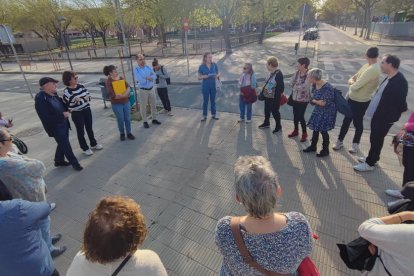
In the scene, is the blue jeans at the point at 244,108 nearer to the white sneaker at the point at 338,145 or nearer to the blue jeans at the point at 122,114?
the white sneaker at the point at 338,145

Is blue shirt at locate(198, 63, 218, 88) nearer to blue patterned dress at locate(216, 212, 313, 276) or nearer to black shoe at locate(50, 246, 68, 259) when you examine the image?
black shoe at locate(50, 246, 68, 259)

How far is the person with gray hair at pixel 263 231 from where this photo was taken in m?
1.45

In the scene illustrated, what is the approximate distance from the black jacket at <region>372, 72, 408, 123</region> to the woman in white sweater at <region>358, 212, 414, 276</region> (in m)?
2.82

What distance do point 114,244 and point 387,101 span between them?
168 inches

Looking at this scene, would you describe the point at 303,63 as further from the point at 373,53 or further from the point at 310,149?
the point at 310,149

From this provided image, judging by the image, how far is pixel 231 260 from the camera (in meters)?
1.55

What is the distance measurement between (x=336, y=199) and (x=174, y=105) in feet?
21.3

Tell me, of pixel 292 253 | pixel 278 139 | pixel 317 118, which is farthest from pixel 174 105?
pixel 292 253

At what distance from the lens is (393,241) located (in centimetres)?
151

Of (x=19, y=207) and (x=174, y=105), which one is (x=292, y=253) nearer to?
(x=19, y=207)

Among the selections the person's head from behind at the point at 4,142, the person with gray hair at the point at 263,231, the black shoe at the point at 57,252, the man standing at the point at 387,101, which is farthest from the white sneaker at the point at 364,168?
the person's head from behind at the point at 4,142

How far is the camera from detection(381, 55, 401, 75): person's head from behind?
143 inches

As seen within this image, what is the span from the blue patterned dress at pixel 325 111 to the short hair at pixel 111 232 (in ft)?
13.4

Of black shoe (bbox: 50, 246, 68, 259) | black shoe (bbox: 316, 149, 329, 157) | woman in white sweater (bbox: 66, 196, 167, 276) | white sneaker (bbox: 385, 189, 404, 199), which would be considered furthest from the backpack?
black shoe (bbox: 50, 246, 68, 259)
